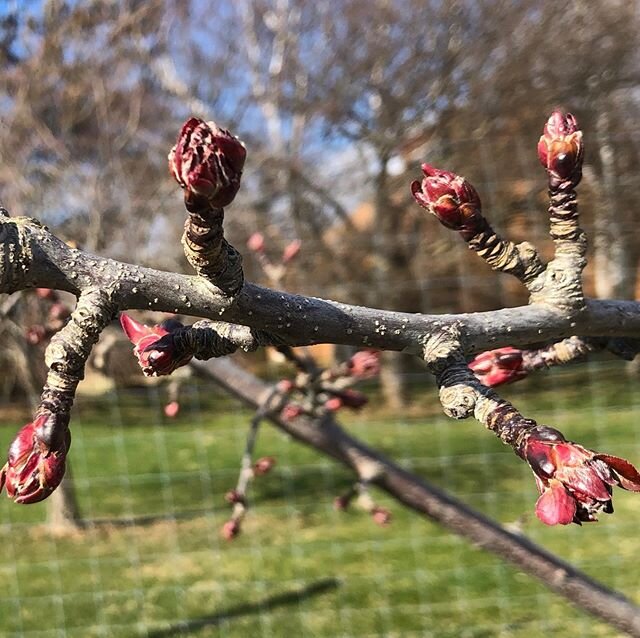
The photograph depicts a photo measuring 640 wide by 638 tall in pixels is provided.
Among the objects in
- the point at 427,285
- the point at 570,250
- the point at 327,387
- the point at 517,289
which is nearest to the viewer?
the point at 570,250

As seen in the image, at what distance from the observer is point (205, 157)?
471 mm

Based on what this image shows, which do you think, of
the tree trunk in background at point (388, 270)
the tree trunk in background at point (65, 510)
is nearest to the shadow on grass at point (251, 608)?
the tree trunk in background at point (65, 510)

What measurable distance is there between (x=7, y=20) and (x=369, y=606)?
4415mm

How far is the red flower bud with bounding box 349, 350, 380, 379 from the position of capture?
1.88m

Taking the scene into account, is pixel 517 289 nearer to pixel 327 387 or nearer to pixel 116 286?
pixel 327 387

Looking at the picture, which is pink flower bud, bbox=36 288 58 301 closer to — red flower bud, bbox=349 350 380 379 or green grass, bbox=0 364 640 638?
red flower bud, bbox=349 350 380 379

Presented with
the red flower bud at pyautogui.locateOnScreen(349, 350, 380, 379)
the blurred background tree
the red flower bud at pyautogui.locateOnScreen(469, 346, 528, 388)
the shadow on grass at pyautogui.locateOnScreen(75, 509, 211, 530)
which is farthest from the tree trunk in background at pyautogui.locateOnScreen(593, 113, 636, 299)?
the red flower bud at pyautogui.locateOnScreen(469, 346, 528, 388)

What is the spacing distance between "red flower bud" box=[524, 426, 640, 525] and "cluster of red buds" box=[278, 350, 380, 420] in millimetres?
1036

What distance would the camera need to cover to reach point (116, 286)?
576 mm

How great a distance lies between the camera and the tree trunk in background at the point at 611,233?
735cm

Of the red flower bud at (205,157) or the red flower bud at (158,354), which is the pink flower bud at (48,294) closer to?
the red flower bud at (158,354)

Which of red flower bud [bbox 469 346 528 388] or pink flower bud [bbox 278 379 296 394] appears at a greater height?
pink flower bud [bbox 278 379 296 394]

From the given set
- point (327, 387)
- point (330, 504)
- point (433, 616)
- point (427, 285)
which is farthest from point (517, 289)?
point (327, 387)

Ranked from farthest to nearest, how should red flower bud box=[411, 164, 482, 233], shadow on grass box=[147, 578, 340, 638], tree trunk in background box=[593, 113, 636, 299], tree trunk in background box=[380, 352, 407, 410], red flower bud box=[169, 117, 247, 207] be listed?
tree trunk in background box=[380, 352, 407, 410] < tree trunk in background box=[593, 113, 636, 299] < shadow on grass box=[147, 578, 340, 638] < red flower bud box=[411, 164, 482, 233] < red flower bud box=[169, 117, 247, 207]
